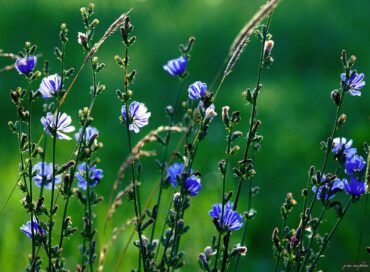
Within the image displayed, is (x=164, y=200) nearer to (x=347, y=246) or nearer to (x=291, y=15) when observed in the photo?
(x=347, y=246)

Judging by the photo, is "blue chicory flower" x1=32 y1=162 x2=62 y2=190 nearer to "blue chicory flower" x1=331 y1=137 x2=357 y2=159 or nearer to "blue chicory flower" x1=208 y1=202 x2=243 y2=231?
"blue chicory flower" x1=208 y1=202 x2=243 y2=231

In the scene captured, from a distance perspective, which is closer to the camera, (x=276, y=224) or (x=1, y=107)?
(x=276, y=224)

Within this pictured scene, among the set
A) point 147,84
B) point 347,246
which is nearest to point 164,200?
point 347,246

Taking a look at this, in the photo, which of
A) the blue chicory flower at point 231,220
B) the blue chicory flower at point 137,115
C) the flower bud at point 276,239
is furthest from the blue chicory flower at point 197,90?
the flower bud at point 276,239

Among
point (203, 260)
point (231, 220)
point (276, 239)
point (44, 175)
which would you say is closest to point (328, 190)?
point (276, 239)

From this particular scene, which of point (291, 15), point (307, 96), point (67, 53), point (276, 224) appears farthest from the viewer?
point (291, 15)

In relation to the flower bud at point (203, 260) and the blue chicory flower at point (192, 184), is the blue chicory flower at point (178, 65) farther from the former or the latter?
the flower bud at point (203, 260)
